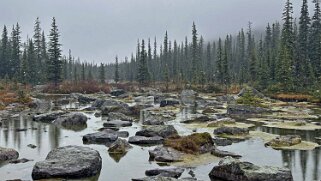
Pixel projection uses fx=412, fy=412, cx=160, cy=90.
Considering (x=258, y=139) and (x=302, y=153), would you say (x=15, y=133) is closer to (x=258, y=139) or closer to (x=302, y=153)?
(x=258, y=139)

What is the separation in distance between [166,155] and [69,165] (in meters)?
6.46

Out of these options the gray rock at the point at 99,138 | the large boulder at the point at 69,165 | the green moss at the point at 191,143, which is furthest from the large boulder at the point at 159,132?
the large boulder at the point at 69,165

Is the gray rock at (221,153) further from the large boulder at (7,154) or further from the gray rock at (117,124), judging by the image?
the gray rock at (117,124)

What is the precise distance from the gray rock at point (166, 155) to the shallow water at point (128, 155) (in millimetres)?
521

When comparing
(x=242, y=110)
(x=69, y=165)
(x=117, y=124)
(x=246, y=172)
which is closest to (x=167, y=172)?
(x=246, y=172)

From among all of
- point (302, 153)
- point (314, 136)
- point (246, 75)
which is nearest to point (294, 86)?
point (246, 75)

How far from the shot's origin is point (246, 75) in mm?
128000

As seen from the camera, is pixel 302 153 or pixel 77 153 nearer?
pixel 77 153

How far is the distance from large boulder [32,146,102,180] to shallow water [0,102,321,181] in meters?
0.62

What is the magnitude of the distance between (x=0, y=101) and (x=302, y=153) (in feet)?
151

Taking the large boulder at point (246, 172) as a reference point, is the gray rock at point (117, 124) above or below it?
above

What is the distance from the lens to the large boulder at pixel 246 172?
19219 millimetres

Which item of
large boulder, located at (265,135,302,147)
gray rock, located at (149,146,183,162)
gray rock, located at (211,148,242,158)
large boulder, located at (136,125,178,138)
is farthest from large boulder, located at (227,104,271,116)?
gray rock, located at (149,146,183,162)

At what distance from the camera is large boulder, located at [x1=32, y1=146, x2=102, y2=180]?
20.0 metres
